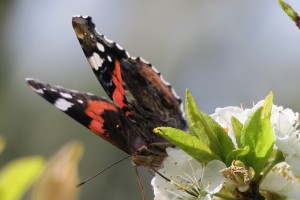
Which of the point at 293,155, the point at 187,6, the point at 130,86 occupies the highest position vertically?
the point at 187,6

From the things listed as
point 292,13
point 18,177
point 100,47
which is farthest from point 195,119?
point 100,47

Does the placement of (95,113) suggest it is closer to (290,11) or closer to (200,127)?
(200,127)

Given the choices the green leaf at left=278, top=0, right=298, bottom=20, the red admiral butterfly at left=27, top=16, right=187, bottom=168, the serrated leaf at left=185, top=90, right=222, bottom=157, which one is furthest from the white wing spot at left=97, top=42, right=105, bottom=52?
the green leaf at left=278, top=0, right=298, bottom=20

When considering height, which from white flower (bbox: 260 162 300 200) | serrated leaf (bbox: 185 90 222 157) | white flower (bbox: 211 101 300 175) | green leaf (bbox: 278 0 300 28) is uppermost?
green leaf (bbox: 278 0 300 28)

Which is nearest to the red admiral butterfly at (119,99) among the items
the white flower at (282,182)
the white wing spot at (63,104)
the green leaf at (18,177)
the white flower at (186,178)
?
the white wing spot at (63,104)

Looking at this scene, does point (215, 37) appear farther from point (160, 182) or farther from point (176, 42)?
point (160, 182)

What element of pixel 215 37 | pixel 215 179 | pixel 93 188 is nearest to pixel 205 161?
pixel 215 179

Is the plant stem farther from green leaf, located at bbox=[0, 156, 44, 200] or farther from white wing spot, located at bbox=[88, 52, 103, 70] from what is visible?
white wing spot, located at bbox=[88, 52, 103, 70]
